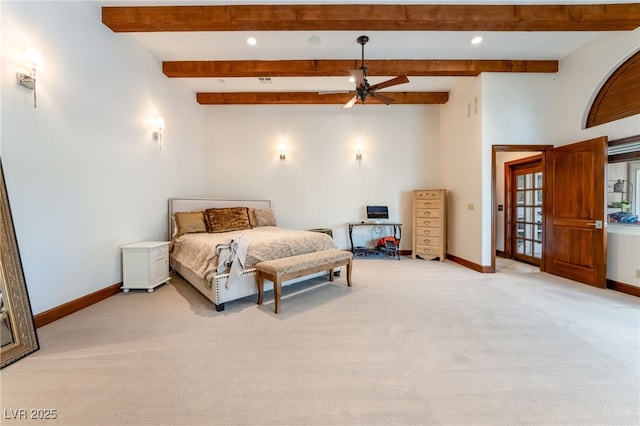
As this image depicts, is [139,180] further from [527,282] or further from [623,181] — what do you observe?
[623,181]

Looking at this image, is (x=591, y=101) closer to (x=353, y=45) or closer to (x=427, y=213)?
(x=427, y=213)

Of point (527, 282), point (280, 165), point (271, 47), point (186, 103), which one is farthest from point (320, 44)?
point (527, 282)

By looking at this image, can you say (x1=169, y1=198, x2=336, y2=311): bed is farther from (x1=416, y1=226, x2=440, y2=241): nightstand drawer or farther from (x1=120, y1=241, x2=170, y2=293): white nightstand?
(x1=416, y1=226, x2=440, y2=241): nightstand drawer

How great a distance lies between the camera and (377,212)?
18.1ft

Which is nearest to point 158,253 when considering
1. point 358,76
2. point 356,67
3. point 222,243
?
point 222,243

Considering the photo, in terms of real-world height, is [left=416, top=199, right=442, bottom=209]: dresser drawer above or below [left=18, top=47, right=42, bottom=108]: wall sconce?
below

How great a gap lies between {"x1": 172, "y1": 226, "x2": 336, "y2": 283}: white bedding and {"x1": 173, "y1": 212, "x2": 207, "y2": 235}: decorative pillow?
0.53ft

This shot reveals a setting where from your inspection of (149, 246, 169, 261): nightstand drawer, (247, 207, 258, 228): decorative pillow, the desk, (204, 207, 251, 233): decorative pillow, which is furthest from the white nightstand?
the desk

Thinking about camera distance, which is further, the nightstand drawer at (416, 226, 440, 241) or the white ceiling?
the nightstand drawer at (416, 226, 440, 241)

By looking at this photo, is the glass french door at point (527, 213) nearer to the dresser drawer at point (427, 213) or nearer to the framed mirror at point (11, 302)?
the dresser drawer at point (427, 213)

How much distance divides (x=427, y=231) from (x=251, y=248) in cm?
383

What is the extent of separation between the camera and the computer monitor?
18.0 ft

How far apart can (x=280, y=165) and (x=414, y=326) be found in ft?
14.3

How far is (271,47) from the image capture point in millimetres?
3705
